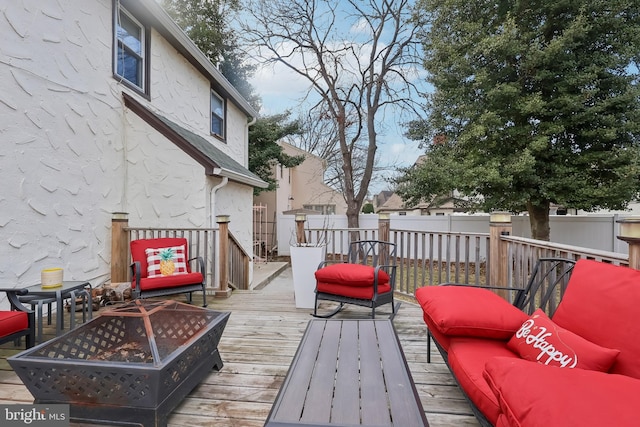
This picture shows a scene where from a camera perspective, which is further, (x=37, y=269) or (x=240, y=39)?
(x=240, y=39)

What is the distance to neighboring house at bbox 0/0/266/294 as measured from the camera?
11.1 ft

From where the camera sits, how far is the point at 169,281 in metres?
3.84

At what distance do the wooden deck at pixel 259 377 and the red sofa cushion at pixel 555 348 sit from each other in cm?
56

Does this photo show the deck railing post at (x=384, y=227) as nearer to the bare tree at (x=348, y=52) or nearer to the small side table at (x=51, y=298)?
the small side table at (x=51, y=298)

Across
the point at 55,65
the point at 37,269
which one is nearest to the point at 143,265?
the point at 37,269

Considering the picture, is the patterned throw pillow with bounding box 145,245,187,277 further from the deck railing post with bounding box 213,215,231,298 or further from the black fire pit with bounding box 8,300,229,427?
the black fire pit with bounding box 8,300,229,427

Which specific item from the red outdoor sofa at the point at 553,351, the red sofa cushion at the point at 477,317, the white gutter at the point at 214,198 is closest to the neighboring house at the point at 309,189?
the white gutter at the point at 214,198

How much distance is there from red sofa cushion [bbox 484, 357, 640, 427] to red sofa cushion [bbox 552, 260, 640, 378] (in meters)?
0.36

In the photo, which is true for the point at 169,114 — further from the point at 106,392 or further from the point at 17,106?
the point at 106,392

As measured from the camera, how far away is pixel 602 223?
839cm

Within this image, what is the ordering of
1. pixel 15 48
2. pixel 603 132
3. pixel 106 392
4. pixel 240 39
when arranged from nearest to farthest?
pixel 106 392 < pixel 15 48 < pixel 603 132 < pixel 240 39

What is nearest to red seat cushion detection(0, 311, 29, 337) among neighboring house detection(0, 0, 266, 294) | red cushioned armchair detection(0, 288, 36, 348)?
red cushioned armchair detection(0, 288, 36, 348)

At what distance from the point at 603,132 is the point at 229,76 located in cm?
1219

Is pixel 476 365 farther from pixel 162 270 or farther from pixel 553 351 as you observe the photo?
pixel 162 270
